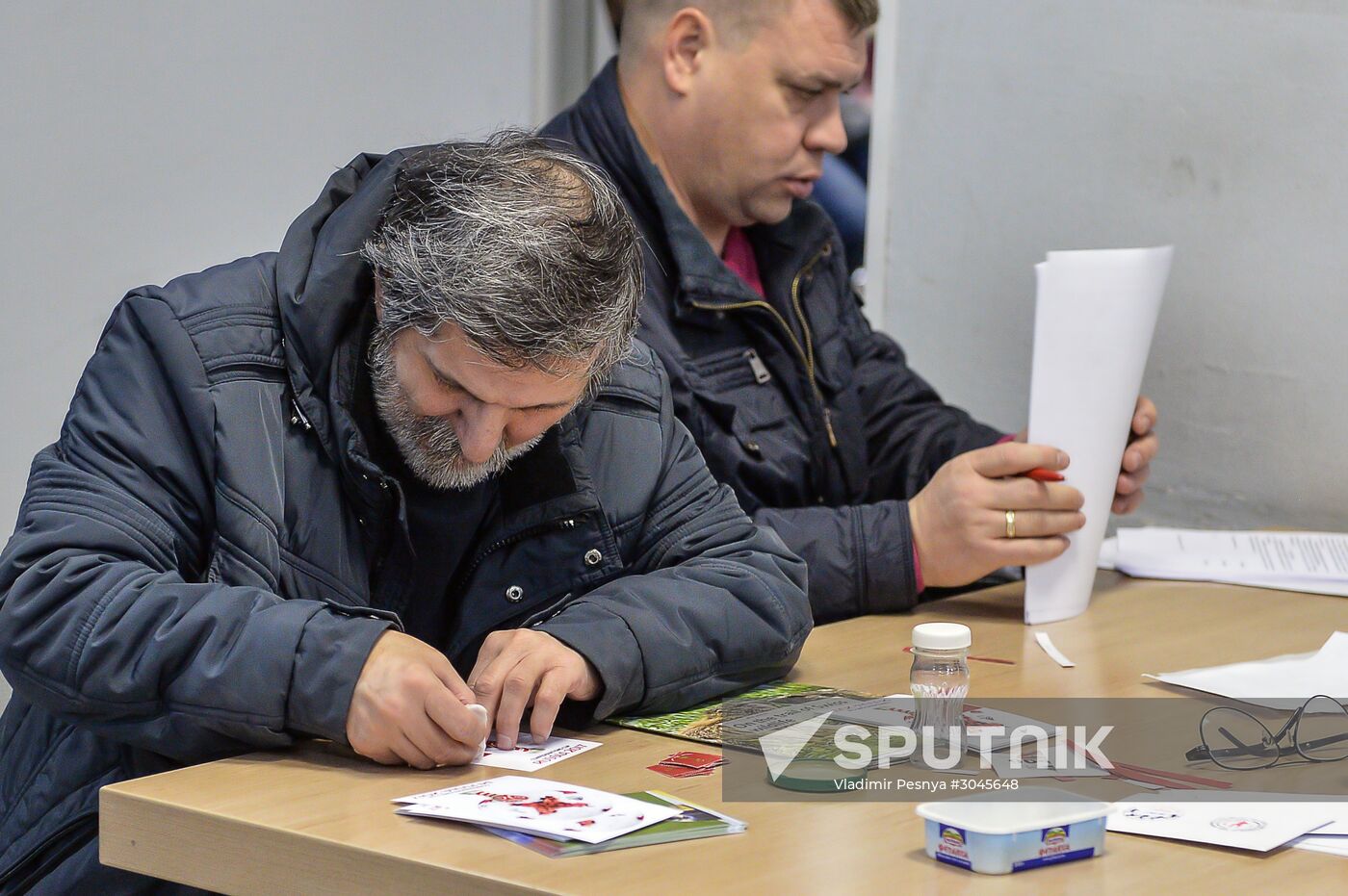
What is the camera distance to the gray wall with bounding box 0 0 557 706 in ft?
7.81

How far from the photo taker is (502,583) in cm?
178

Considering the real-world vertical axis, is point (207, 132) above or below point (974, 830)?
above

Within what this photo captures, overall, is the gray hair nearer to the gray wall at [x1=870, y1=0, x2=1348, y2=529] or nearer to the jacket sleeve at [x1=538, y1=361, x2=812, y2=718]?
the jacket sleeve at [x1=538, y1=361, x2=812, y2=718]

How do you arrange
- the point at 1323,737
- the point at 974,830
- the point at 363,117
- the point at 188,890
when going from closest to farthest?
the point at 974,830, the point at 188,890, the point at 1323,737, the point at 363,117

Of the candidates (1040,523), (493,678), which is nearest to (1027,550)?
(1040,523)

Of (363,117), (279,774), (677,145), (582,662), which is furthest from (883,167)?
(279,774)

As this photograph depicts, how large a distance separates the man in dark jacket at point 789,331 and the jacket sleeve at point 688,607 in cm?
33

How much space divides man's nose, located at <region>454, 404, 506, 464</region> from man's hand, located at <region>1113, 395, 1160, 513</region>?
1.03 metres

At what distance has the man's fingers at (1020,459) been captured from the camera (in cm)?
213

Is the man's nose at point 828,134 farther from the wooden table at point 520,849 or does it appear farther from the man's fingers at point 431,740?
the man's fingers at point 431,740

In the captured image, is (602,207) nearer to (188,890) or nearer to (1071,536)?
(188,890)

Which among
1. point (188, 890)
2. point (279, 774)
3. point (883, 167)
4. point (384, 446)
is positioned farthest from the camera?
point (883, 167)

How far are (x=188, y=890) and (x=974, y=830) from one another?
0.75 meters

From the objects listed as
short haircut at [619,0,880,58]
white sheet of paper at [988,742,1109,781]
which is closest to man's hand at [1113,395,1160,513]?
short haircut at [619,0,880,58]
